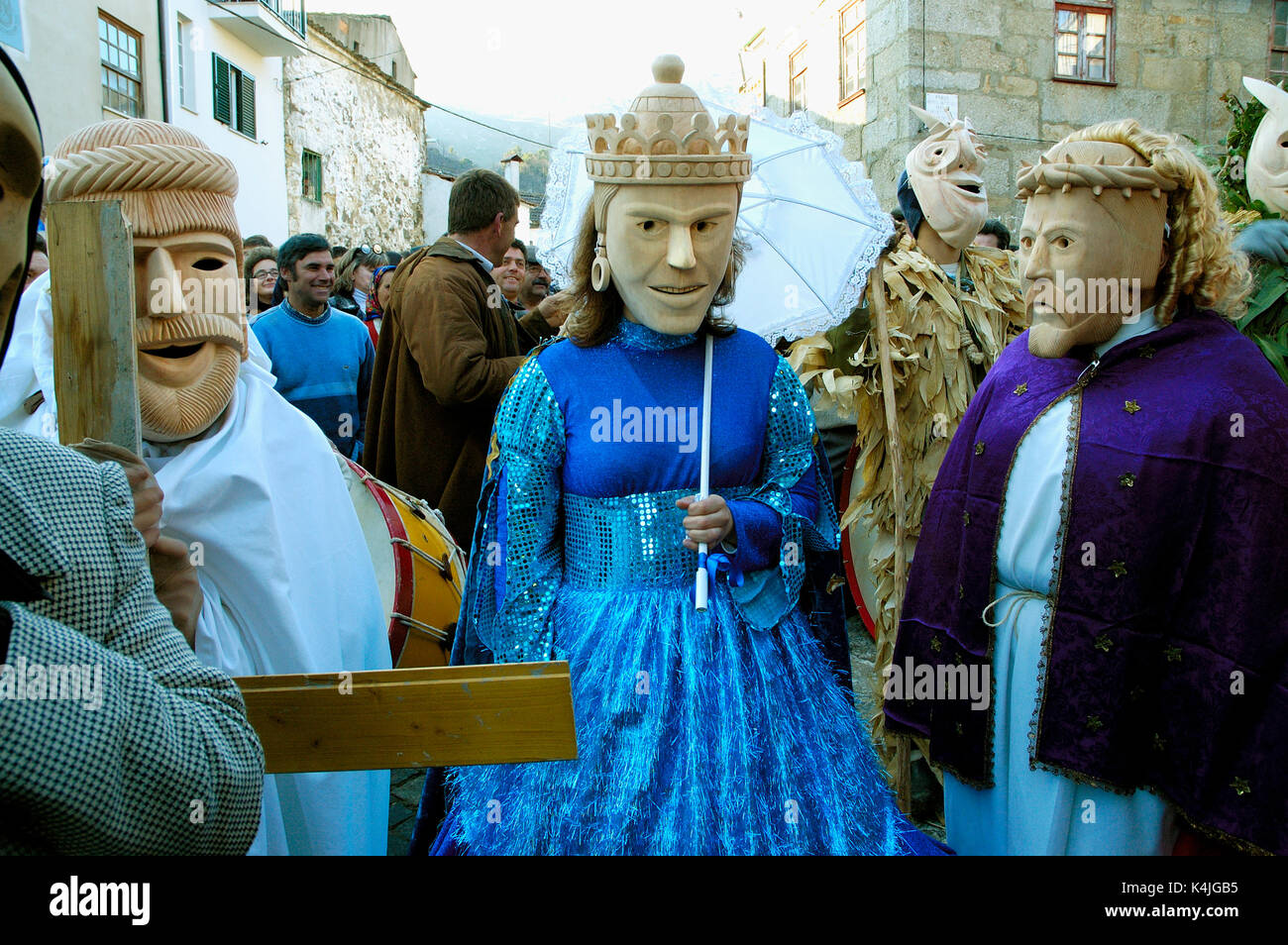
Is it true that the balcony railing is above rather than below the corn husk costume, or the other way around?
above

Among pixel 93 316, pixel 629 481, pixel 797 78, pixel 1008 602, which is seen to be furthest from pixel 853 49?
pixel 93 316

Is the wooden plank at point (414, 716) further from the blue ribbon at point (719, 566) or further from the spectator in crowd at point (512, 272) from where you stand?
the spectator in crowd at point (512, 272)

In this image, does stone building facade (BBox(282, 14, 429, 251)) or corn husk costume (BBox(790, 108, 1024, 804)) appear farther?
stone building facade (BBox(282, 14, 429, 251))

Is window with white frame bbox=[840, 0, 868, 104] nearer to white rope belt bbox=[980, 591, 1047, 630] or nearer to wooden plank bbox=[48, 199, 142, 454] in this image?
white rope belt bbox=[980, 591, 1047, 630]

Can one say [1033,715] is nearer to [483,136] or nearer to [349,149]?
[483,136]

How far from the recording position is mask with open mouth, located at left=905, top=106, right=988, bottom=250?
4.04 meters

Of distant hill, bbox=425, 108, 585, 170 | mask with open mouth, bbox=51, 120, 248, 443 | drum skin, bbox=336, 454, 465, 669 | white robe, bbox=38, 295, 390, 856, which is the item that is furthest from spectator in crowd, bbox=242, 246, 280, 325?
mask with open mouth, bbox=51, 120, 248, 443

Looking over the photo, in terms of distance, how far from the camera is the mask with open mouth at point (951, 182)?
4.04 metres

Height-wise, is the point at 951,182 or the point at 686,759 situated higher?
the point at 951,182

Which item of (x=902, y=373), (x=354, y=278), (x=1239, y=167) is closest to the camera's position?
(x=902, y=373)

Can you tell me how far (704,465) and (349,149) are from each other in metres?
22.2

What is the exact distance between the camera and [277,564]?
6.79 feet

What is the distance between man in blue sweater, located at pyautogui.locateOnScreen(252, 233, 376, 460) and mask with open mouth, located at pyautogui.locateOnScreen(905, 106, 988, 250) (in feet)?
10.2

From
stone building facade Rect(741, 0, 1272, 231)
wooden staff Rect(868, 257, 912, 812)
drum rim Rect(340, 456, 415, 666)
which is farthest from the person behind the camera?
stone building facade Rect(741, 0, 1272, 231)
